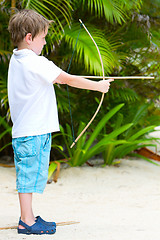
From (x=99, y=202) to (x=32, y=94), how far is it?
5.57ft

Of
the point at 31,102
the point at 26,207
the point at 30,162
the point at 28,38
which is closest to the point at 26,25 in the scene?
the point at 28,38

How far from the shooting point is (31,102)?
7.54 feet

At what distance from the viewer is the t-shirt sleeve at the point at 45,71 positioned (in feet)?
7.32

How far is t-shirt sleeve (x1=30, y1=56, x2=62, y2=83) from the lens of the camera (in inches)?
87.8

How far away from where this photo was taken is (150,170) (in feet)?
15.5

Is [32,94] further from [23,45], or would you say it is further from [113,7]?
[113,7]

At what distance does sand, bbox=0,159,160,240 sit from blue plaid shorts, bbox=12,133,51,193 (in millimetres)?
294

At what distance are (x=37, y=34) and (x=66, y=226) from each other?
123cm

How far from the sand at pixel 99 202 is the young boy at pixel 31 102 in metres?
0.30

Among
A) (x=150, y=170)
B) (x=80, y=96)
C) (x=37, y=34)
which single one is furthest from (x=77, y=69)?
(x=37, y=34)

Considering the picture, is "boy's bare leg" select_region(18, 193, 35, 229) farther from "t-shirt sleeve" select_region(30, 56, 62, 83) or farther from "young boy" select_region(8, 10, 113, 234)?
"t-shirt sleeve" select_region(30, 56, 62, 83)

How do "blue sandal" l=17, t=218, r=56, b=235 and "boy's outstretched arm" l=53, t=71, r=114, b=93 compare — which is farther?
"blue sandal" l=17, t=218, r=56, b=235

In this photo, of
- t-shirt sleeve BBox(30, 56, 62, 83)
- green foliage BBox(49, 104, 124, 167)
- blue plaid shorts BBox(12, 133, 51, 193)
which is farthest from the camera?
green foliage BBox(49, 104, 124, 167)

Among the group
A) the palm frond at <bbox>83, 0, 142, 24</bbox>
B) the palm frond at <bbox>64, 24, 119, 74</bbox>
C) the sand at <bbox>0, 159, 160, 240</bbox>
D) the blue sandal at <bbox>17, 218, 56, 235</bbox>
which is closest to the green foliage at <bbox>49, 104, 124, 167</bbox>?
the sand at <bbox>0, 159, 160, 240</bbox>
